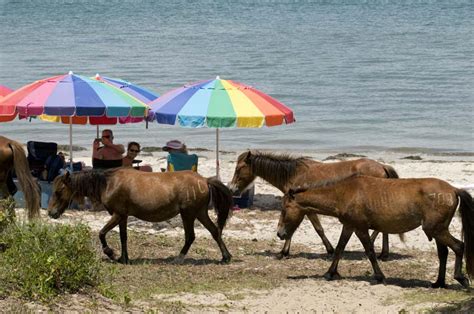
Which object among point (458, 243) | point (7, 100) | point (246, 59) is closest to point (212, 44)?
point (246, 59)

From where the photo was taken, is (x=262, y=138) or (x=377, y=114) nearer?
(x=262, y=138)

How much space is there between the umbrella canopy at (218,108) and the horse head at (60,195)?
10.8 ft

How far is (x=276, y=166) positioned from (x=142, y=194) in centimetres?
199

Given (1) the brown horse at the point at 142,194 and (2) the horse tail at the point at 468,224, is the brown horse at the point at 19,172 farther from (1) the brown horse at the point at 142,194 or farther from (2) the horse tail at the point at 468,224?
(2) the horse tail at the point at 468,224

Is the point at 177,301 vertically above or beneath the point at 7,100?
beneath

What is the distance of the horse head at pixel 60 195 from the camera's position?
1303 cm

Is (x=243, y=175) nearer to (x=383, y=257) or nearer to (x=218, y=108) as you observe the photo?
(x=383, y=257)

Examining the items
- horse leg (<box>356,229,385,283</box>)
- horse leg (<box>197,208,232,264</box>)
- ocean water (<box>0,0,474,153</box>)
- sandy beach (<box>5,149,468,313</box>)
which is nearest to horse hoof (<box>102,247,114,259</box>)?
sandy beach (<box>5,149,468,313</box>)

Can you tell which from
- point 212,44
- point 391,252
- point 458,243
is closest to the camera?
point 458,243

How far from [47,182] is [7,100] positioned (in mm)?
1421

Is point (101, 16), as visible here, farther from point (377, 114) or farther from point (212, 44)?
point (377, 114)

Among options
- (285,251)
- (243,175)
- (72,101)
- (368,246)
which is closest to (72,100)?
(72,101)

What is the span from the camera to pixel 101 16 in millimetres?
72062

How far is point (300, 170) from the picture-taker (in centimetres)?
1390
